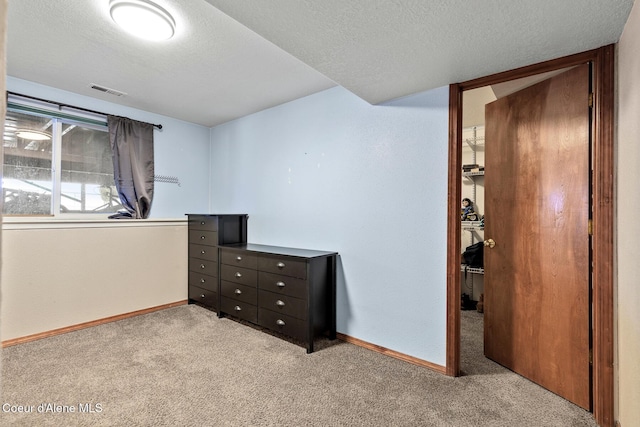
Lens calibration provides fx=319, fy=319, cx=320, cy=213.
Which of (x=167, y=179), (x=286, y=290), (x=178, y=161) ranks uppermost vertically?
(x=178, y=161)

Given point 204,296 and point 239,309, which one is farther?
point 204,296

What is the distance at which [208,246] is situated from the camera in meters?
3.71

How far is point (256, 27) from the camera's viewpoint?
5.50 ft

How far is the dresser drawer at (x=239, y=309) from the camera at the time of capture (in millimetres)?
3082

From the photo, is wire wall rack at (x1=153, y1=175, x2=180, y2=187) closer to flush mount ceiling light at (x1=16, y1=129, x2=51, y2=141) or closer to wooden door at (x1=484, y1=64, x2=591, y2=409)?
flush mount ceiling light at (x1=16, y1=129, x2=51, y2=141)

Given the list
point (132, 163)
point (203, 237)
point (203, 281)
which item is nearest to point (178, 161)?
point (132, 163)

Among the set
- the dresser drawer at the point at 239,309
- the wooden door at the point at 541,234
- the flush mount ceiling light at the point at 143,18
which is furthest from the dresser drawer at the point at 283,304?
the flush mount ceiling light at the point at 143,18

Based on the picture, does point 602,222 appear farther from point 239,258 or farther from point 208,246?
point 208,246

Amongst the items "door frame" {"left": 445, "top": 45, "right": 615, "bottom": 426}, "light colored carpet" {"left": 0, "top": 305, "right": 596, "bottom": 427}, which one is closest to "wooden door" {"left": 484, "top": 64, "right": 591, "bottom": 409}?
"door frame" {"left": 445, "top": 45, "right": 615, "bottom": 426}

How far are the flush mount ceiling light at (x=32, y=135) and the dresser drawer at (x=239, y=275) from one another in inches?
83.6

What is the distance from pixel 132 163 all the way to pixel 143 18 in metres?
2.10

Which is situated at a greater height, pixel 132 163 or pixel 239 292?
pixel 132 163

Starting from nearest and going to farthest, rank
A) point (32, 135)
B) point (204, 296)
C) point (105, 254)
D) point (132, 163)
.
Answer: point (32, 135)
point (105, 254)
point (132, 163)
point (204, 296)

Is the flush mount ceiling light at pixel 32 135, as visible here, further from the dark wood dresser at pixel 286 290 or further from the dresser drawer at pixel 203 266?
the dark wood dresser at pixel 286 290
